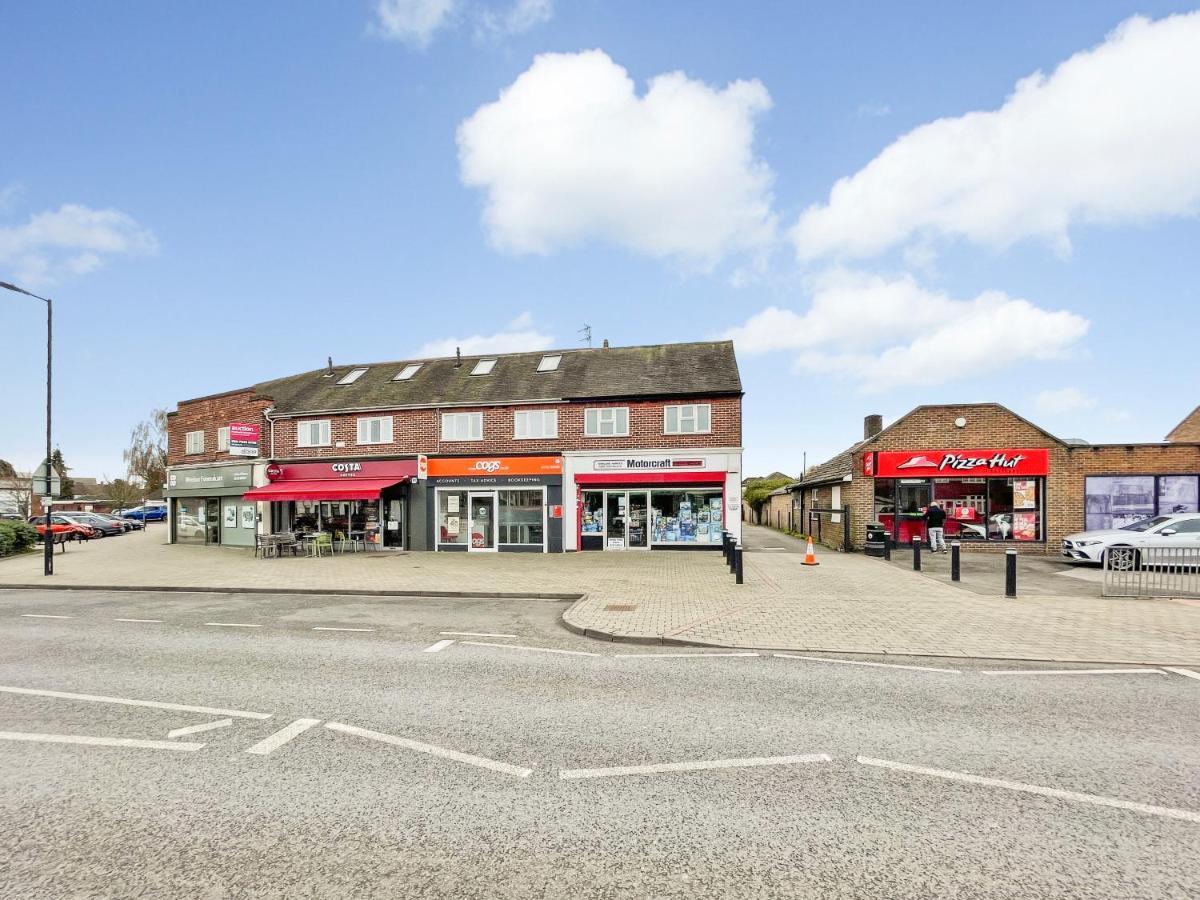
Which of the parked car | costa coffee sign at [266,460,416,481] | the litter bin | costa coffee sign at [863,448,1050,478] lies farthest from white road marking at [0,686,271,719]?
the parked car

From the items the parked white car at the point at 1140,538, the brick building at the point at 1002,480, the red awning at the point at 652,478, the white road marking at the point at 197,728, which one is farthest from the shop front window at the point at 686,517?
the white road marking at the point at 197,728

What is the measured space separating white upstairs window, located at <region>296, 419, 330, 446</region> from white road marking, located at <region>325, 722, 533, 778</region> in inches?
867

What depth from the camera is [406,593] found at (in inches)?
516

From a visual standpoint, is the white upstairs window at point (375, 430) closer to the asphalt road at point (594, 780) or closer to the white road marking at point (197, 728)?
the asphalt road at point (594, 780)

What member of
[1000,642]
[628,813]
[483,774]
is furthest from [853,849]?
[1000,642]

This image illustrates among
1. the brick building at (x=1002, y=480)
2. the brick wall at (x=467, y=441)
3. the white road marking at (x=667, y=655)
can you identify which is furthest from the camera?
the brick wall at (x=467, y=441)

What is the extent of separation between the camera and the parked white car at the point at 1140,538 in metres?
15.6

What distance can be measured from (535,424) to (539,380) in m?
2.32

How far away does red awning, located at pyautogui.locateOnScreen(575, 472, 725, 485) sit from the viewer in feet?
69.8

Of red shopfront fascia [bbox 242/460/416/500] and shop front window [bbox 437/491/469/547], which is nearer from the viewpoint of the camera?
red shopfront fascia [bbox 242/460/416/500]

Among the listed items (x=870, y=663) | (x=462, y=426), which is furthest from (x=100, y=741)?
(x=462, y=426)

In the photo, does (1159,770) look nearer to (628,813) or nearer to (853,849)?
(853,849)

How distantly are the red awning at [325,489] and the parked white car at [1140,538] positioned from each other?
22.1 m

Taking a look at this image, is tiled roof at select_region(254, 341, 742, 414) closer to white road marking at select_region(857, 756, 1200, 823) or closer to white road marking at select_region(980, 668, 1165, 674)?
white road marking at select_region(980, 668, 1165, 674)
